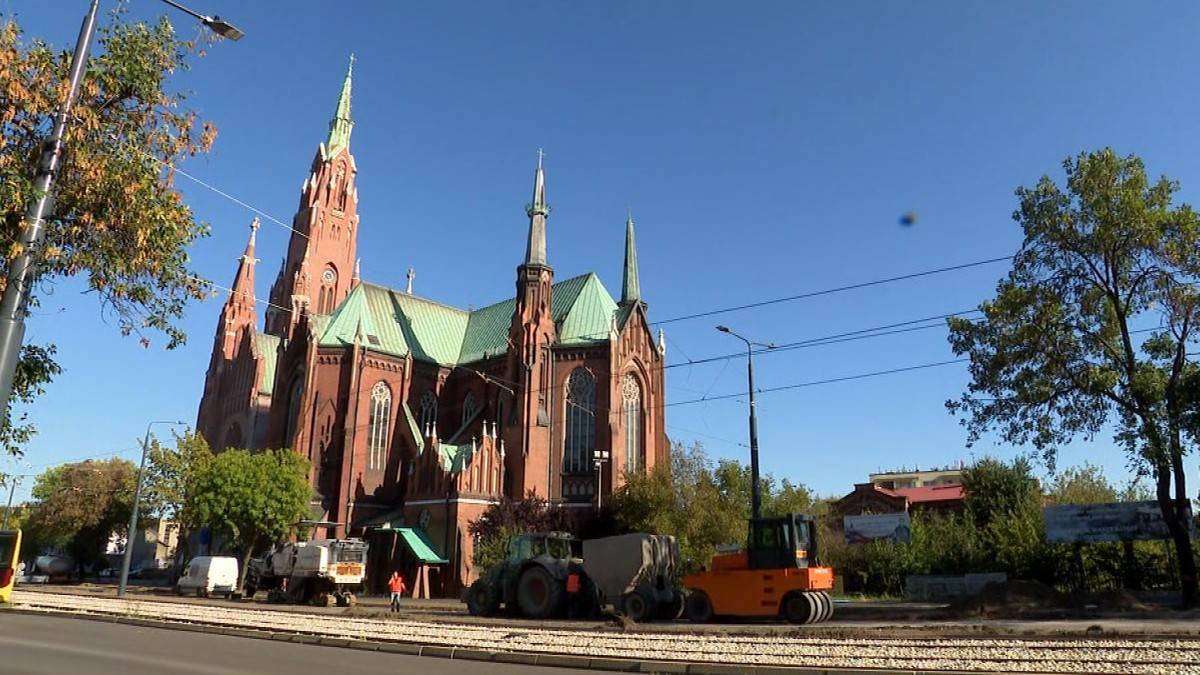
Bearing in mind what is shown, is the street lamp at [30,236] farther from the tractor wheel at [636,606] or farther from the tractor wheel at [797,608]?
the tractor wheel at [797,608]

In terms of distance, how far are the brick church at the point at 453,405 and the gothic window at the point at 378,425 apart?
0.08 m

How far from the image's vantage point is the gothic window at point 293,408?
54.8 metres

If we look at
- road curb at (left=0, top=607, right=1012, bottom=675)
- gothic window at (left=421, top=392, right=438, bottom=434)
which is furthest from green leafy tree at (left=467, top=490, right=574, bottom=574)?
road curb at (left=0, top=607, right=1012, bottom=675)

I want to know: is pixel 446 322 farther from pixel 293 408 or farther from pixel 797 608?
pixel 797 608

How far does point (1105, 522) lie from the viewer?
2600cm

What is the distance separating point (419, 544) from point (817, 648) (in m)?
35.1

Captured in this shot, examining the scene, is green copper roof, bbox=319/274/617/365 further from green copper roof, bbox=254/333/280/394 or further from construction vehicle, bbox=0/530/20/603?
construction vehicle, bbox=0/530/20/603

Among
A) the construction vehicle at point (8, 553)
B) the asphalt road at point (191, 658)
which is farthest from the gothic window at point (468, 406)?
the asphalt road at point (191, 658)

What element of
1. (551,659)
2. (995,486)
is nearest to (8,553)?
(551,659)

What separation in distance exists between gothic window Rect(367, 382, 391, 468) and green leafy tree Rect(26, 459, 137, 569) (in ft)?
59.8

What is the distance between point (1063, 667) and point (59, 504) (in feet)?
229

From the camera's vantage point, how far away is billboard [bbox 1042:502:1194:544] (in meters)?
25.0

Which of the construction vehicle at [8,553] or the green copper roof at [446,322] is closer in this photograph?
the construction vehicle at [8,553]

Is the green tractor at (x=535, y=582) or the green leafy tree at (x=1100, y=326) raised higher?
the green leafy tree at (x=1100, y=326)
